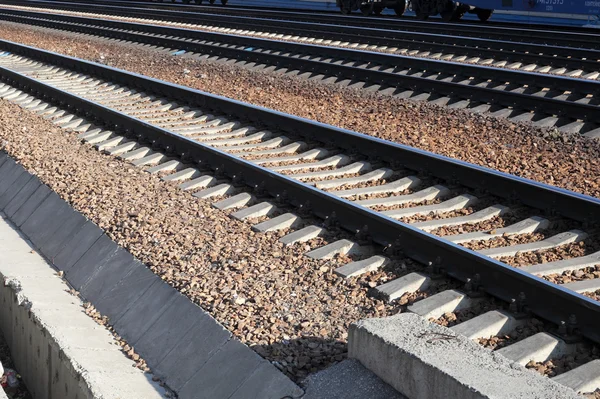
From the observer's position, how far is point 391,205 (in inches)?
283

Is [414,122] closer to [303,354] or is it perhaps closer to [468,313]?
[468,313]

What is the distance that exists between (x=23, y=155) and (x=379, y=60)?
698cm

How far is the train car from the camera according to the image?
2094cm

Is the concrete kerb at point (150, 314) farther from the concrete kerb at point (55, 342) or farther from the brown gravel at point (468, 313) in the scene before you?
the brown gravel at point (468, 313)

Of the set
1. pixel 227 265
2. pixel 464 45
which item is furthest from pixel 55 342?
pixel 464 45

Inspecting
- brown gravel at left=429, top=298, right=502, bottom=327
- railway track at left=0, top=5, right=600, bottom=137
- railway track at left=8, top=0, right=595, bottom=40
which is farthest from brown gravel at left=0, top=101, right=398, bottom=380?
railway track at left=8, top=0, right=595, bottom=40

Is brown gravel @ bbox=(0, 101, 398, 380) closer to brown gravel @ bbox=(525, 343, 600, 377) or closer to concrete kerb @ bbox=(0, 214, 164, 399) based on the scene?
concrete kerb @ bbox=(0, 214, 164, 399)

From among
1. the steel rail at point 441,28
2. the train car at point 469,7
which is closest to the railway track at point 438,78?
the steel rail at point 441,28

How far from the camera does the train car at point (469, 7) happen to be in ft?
68.7

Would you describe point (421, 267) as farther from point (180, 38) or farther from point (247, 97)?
point (180, 38)

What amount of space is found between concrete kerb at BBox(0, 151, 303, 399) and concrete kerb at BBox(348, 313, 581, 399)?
466 millimetres

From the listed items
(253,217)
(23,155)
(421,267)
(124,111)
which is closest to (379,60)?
(124,111)

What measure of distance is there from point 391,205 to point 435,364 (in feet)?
11.0

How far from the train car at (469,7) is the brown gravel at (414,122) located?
9.72 metres
